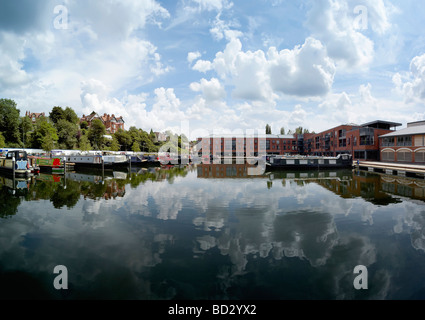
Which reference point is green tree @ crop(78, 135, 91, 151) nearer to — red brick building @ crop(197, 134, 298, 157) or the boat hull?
the boat hull

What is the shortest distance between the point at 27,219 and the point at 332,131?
86.5m

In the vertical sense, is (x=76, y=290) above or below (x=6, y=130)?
below

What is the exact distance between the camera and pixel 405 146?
50.7m

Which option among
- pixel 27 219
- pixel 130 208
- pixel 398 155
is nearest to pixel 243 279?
pixel 130 208

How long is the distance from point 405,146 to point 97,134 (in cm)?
9703

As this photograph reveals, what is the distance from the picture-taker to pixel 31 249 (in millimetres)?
9398

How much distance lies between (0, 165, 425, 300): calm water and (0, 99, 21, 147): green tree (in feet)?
229

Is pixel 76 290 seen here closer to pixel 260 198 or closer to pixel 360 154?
pixel 260 198

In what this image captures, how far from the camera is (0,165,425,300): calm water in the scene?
270 inches

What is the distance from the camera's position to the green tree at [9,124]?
68438mm

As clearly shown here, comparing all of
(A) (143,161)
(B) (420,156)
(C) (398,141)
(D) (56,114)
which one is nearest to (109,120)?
(D) (56,114)

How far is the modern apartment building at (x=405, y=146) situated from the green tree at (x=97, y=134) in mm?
93088

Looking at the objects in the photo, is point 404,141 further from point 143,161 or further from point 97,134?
point 97,134
